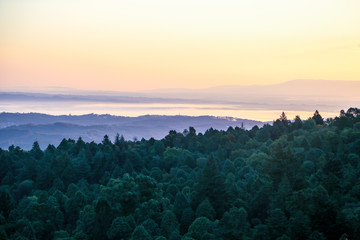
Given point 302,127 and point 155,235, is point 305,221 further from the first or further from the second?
point 302,127

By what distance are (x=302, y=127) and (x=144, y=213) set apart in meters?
63.9

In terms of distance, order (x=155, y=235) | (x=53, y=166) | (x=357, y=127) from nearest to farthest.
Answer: (x=155, y=235) → (x=357, y=127) → (x=53, y=166)

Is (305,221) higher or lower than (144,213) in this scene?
higher

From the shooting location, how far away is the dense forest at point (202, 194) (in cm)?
4353

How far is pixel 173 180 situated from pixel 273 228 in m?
38.6

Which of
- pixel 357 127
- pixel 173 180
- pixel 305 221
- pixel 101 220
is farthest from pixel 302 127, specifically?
pixel 305 221

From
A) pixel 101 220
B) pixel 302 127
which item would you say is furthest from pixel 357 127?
pixel 101 220

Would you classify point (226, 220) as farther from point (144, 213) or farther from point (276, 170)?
point (144, 213)

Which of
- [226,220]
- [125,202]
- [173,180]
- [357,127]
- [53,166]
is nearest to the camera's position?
[226,220]

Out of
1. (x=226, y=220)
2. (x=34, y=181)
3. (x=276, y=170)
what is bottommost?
(x=34, y=181)

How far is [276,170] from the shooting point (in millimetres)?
56031

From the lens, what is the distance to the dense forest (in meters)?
43.5

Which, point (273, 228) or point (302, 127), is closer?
point (273, 228)

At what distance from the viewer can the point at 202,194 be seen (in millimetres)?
62406
